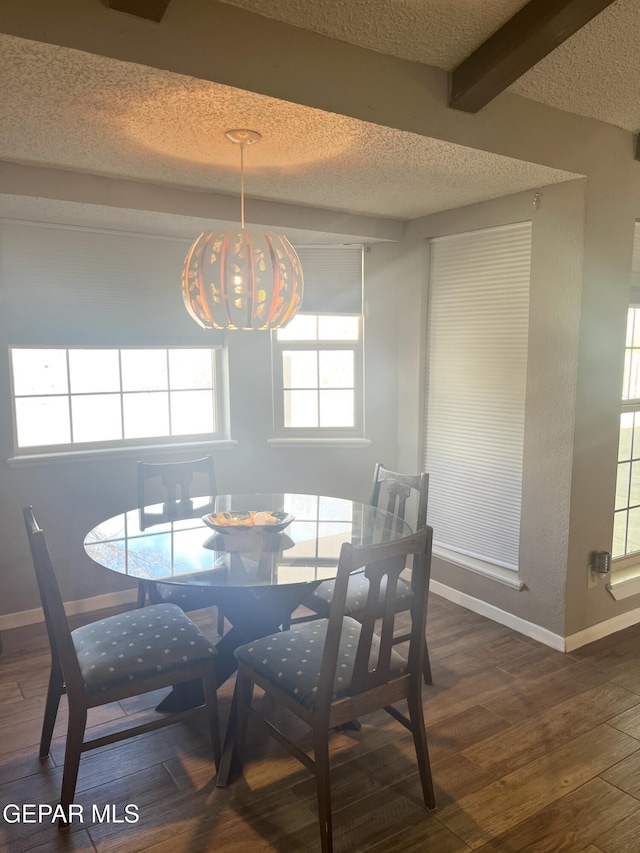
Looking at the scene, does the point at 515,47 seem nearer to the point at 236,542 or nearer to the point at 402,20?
the point at 402,20

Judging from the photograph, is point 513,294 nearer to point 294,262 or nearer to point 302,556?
point 294,262

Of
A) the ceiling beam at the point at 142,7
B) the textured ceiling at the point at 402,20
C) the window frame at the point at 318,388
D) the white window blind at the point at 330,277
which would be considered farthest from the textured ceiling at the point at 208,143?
the window frame at the point at 318,388

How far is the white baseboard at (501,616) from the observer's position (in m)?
3.08

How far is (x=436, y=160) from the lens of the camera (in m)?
2.56

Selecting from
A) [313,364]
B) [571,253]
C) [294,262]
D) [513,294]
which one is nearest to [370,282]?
[313,364]

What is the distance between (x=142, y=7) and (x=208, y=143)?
667 millimetres

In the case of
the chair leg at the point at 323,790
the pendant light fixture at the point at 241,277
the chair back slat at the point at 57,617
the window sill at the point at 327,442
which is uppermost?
the pendant light fixture at the point at 241,277

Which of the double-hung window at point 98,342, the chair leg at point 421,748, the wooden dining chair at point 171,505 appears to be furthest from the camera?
the double-hung window at point 98,342

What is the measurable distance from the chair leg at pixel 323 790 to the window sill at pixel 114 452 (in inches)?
85.7

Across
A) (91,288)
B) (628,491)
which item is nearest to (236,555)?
(91,288)

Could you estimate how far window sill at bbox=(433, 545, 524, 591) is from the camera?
3.29 meters

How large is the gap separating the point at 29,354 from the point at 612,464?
10.5 feet

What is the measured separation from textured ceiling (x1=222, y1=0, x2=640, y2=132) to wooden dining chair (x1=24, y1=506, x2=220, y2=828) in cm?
192

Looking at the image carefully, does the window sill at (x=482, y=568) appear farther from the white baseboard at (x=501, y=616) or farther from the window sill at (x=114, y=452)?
the window sill at (x=114, y=452)
